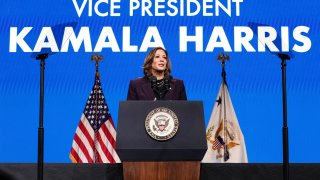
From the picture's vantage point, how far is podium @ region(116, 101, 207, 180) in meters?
2.76

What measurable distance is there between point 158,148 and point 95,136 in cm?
251

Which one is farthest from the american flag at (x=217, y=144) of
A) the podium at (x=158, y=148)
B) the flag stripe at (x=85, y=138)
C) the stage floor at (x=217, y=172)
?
the podium at (x=158, y=148)

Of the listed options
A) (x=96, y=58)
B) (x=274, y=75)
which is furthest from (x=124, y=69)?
(x=274, y=75)

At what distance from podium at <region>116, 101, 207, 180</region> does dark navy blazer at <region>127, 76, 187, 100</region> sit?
91 centimetres

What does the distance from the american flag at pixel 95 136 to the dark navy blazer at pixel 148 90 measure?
1.40 m

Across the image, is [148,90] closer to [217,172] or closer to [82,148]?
[217,172]

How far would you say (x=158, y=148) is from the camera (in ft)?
9.06

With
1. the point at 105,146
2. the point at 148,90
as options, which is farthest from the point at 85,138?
the point at 148,90

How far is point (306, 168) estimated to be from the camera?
120 inches

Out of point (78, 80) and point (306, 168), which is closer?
point (306, 168)

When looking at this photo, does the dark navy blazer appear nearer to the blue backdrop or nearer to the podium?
the podium

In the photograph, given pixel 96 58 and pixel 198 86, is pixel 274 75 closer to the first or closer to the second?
pixel 198 86

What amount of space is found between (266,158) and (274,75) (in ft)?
2.84

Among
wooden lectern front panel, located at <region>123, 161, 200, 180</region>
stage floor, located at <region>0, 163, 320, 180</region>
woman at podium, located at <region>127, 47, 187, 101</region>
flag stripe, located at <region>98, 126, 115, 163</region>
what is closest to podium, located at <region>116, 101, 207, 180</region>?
wooden lectern front panel, located at <region>123, 161, 200, 180</region>
